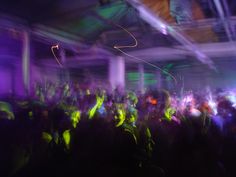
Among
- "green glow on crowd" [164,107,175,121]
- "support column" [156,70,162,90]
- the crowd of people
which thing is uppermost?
"support column" [156,70,162,90]

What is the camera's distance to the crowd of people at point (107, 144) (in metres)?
2.21

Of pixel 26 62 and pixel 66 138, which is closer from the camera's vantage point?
pixel 66 138

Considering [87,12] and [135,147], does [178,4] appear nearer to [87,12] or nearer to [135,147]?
[87,12]

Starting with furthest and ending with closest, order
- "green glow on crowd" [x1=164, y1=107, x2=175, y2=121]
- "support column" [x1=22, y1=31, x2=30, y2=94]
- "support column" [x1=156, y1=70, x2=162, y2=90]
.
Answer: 1. "support column" [x1=156, y1=70, x2=162, y2=90]
2. "support column" [x1=22, y1=31, x2=30, y2=94]
3. "green glow on crowd" [x1=164, y1=107, x2=175, y2=121]

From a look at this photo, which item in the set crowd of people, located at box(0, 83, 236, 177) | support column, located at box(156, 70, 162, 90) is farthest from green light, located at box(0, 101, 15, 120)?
support column, located at box(156, 70, 162, 90)

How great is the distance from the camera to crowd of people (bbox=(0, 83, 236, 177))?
221 centimetres

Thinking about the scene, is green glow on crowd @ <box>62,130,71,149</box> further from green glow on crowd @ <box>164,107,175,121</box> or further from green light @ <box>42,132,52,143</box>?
green glow on crowd @ <box>164,107,175,121</box>

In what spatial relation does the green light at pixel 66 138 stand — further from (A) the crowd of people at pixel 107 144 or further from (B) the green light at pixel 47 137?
(B) the green light at pixel 47 137

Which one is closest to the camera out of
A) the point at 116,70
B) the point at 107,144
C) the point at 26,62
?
the point at 107,144

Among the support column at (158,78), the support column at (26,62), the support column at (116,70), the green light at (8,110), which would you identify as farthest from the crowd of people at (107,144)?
the support column at (158,78)

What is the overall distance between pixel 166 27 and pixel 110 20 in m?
1.25

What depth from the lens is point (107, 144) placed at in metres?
2.27

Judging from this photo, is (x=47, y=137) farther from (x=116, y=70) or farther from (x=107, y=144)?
(x=116, y=70)

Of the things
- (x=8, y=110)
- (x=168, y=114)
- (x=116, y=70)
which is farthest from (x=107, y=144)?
(x=116, y=70)
